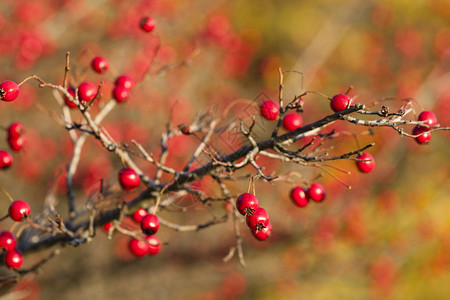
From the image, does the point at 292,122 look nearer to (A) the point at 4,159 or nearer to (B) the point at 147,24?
(B) the point at 147,24

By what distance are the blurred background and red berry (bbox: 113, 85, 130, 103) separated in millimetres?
2435

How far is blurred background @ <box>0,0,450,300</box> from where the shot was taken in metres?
7.73

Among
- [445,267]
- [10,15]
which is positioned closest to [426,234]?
[445,267]

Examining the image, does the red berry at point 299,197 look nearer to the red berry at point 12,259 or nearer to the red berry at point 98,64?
the red berry at point 98,64

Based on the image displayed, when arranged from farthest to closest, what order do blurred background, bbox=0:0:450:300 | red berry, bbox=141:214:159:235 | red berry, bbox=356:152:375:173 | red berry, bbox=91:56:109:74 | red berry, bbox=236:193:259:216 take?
blurred background, bbox=0:0:450:300 < red berry, bbox=91:56:109:74 < red berry, bbox=356:152:375:173 < red berry, bbox=141:214:159:235 < red berry, bbox=236:193:259:216

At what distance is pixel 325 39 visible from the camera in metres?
14.5

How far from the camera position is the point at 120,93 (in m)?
3.23

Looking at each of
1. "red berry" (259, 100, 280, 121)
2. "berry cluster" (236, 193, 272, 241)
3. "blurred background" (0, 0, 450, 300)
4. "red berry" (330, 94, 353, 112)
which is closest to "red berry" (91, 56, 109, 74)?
"red berry" (259, 100, 280, 121)

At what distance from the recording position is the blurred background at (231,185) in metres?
7.73

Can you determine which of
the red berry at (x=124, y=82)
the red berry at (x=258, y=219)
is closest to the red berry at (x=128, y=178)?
the red berry at (x=124, y=82)

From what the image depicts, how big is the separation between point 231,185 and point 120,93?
446cm

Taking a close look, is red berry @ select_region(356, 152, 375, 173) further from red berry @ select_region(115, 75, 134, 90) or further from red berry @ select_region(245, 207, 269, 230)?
red berry @ select_region(115, 75, 134, 90)

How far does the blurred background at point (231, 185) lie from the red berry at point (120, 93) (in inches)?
95.9

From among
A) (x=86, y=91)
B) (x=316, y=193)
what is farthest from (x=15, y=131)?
(x=316, y=193)
